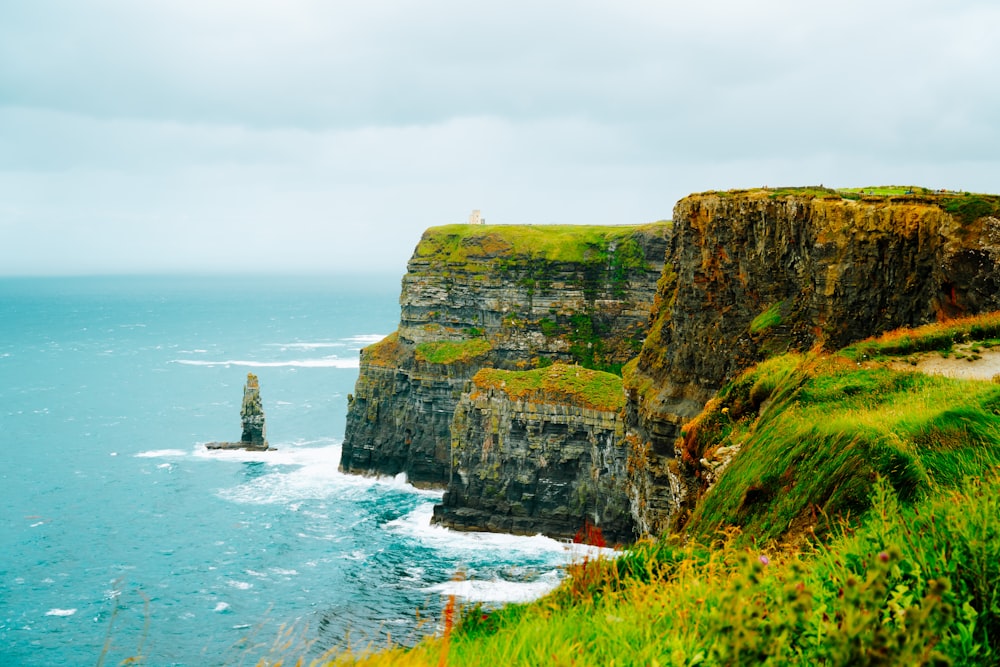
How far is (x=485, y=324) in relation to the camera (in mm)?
76250

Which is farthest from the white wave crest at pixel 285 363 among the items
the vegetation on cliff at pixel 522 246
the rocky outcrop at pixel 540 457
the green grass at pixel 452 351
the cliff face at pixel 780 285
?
the cliff face at pixel 780 285

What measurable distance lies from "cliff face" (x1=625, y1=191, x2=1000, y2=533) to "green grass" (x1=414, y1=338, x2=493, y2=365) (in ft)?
128

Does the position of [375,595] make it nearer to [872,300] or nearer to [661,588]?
[872,300]

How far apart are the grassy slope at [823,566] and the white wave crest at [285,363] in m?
144

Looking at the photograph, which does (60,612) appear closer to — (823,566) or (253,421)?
(253,421)

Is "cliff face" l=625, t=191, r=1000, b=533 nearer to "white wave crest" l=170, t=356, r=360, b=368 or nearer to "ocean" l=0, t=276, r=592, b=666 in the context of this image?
"ocean" l=0, t=276, r=592, b=666

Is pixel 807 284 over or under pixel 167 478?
over

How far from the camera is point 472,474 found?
63.3m

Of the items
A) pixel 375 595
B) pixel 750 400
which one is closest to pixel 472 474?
pixel 375 595

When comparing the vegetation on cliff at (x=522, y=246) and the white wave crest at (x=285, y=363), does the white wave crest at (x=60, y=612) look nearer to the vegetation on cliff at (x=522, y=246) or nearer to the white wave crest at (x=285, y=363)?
the vegetation on cliff at (x=522, y=246)

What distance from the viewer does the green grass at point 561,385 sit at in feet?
195

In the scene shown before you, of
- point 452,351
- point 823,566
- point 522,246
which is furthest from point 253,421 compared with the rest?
point 823,566

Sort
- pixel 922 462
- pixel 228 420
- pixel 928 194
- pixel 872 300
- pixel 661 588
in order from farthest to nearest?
pixel 228 420 → pixel 928 194 → pixel 872 300 → pixel 922 462 → pixel 661 588

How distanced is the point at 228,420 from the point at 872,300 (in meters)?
94.2
